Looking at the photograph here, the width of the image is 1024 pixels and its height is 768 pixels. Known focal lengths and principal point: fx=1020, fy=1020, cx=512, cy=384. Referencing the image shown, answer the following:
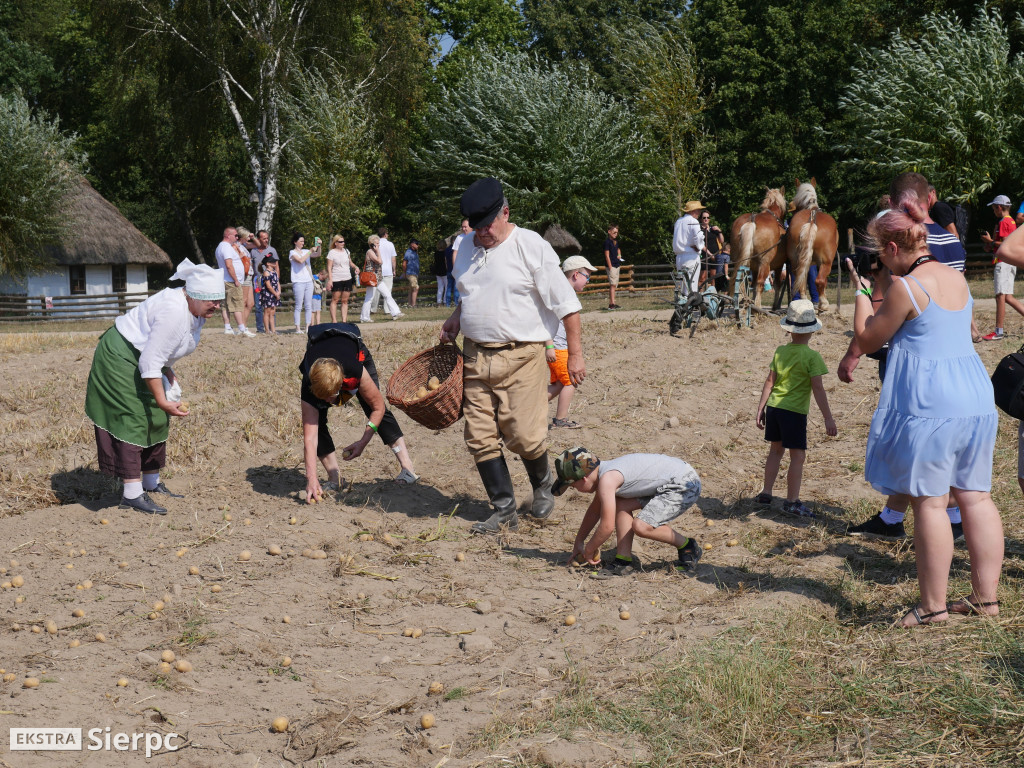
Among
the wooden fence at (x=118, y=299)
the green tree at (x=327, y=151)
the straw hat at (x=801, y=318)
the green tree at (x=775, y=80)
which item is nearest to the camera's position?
the straw hat at (x=801, y=318)

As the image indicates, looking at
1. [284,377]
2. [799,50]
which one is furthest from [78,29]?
[284,377]

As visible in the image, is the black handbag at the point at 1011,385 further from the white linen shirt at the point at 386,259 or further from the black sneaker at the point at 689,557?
the white linen shirt at the point at 386,259

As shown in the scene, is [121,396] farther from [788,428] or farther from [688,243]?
[688,243]

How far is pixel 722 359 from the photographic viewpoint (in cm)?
1232

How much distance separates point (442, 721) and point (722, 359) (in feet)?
28.1

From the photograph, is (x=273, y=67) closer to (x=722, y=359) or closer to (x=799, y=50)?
(x=799, y=50)

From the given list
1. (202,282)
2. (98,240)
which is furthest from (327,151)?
(202,282)

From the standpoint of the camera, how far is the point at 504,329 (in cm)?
676

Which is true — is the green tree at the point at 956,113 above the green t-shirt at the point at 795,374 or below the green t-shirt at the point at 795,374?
above

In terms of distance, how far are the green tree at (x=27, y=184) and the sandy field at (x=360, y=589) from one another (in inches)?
959

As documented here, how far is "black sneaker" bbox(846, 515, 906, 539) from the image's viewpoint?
21.8 ft

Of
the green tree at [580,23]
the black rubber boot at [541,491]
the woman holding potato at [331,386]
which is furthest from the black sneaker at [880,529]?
the green tree at [580,23]

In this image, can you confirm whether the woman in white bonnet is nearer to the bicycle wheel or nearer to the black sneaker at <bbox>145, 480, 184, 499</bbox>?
the black sneaker at <bbox>145, 480, 184, 499</bbox>

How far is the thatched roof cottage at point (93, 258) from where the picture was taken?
119 ft
